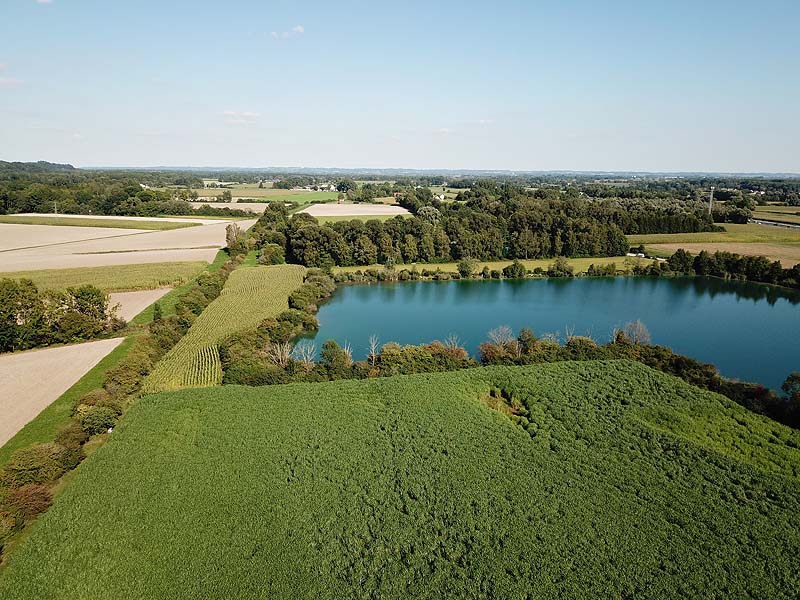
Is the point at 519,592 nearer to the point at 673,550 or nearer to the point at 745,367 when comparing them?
the point at 673,550

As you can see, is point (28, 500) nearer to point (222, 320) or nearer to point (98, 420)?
point (98, 420)

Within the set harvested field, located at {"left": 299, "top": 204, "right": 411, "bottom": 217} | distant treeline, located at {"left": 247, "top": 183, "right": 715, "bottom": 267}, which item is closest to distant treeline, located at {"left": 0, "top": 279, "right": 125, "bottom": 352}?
distant treeline, located at {"left": 247, "top": 183, "right": 715, "bottom": 267}

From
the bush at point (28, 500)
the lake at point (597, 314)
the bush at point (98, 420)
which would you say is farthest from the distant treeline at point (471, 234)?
the bush at point (28, 500)

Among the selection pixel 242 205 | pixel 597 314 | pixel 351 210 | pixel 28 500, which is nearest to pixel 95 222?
pixel 242 205

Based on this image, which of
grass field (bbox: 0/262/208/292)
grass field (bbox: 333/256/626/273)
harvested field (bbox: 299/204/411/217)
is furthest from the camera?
harvested field (bbox: 299/204/411/217)

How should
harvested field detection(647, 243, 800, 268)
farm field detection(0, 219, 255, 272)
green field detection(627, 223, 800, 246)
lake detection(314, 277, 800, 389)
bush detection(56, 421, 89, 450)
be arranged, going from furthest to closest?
green field detection(627, 223, 800, 246), harvested field detection(647, 243, 800, 268), farm field detection(0, 219, 255, 272), lake detection(314, 277, 800, 389), bush detection(56, 421, 89, 450)

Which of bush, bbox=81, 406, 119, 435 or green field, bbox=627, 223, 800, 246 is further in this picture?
green field, bbox=627, 223, 800, 246

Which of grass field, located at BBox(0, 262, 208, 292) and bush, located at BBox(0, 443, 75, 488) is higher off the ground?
grass field, located at BBox(0, 262, 208, 292)

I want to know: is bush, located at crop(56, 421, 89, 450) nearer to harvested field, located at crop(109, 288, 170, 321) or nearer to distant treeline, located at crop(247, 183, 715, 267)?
harvested field, located at crop(109, 288, 170, 321)
